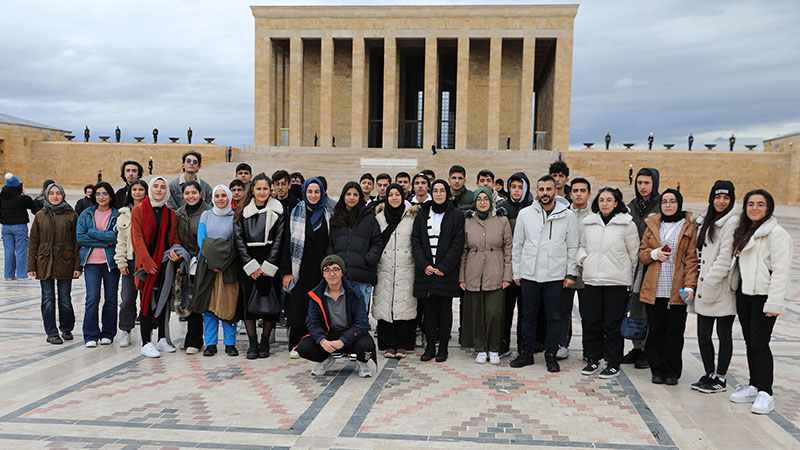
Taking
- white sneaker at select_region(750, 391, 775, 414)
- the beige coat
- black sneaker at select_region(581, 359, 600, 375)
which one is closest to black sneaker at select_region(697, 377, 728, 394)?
white sneaker at select_region(750, 391, 775, 414)

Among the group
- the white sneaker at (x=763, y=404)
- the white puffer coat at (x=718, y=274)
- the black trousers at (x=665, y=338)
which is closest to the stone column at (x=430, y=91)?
the black trousers at (x=665, y=338)

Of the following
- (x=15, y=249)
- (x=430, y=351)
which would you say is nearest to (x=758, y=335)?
(x=430, y=351)

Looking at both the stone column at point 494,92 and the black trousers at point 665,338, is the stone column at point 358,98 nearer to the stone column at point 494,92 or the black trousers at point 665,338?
the stone column at point 494,92

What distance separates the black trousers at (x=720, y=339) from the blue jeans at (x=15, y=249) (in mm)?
10132

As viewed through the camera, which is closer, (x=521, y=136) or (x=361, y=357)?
(x=361, y=357)

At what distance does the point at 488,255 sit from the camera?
5449 millimetres

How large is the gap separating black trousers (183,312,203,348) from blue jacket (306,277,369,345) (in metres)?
1.45

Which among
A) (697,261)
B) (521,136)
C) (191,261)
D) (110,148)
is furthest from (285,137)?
(697,261)

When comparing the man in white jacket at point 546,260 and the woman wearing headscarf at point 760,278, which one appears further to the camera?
the man in white jacket at point 546,260

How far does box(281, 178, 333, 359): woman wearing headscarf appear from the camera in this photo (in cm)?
549

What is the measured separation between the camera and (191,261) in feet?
18.8

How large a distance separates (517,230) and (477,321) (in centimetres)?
102

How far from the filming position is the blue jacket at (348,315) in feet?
16.1

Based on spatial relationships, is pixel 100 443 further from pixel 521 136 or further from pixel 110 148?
pixel 110 148
